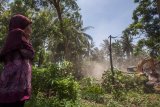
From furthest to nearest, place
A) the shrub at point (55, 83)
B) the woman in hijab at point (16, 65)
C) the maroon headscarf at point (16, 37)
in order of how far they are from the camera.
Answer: the shrub at point (55, 83) → the maroon headscarf at point (16, 37) → the woman in hijab at point (16, 65)

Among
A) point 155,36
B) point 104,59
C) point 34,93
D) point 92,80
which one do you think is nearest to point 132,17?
point 155,36

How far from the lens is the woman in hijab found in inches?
157

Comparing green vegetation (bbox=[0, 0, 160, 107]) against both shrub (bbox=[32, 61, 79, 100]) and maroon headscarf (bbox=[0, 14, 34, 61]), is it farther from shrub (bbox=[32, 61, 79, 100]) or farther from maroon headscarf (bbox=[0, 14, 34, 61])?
→ maroon headscarf (bbox=[0, 14, 34, 61])

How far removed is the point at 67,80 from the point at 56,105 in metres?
1.03

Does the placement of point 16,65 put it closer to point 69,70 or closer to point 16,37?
point 16,37

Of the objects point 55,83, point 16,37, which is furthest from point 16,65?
point 55,83

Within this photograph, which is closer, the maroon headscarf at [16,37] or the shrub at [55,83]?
the maroon headscarf at [16,37]

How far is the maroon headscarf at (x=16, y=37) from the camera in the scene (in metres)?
4.13

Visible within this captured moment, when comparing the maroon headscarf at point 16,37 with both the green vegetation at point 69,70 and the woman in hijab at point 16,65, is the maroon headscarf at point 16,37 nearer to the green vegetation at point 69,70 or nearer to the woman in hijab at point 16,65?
the woman in hijab at point 16,65

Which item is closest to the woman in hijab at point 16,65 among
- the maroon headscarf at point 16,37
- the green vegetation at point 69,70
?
the maroon headscarf at point 16,37

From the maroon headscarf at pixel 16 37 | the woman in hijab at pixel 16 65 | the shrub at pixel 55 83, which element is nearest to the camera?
the woman in hijab at pixel 16 65

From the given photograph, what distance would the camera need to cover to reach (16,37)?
414 centimetres

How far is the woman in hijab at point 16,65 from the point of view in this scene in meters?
3.98

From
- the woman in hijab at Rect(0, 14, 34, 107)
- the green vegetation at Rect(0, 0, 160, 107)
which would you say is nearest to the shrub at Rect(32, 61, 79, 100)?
the green vegetation at Rect(0, 0, 160, 107)
